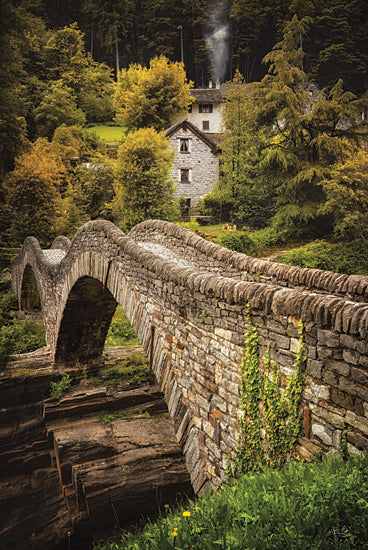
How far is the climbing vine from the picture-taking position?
9.91 ft

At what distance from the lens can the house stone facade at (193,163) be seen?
27.3 m

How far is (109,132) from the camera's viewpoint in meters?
38.1

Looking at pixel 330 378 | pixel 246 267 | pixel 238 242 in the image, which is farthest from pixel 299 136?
pixel 330 378

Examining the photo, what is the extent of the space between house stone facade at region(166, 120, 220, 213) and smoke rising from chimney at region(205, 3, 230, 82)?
21476 mm

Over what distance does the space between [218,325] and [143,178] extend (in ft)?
59.8

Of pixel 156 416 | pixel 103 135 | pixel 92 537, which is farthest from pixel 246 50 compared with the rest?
pixel 92 537

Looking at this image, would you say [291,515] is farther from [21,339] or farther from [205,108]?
[205,108]

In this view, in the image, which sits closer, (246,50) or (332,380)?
(332,380)

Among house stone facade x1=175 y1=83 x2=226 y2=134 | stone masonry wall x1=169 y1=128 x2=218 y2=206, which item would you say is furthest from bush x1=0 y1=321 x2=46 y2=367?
A: house stone facade x1=175 y1=83 x2=226 y2=134

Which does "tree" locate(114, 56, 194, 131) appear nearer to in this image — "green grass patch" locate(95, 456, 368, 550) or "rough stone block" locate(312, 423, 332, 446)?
"rough stone block" locate(312, 423, 332, 446)

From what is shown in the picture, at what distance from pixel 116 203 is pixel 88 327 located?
12.1 meters

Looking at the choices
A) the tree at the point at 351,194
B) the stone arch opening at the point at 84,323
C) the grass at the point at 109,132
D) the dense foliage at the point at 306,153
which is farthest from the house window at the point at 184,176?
the stone arch opening at the point at 84,323

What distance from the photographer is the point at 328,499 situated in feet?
6.91

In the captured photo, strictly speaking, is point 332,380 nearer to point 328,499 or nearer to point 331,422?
point 331,422
